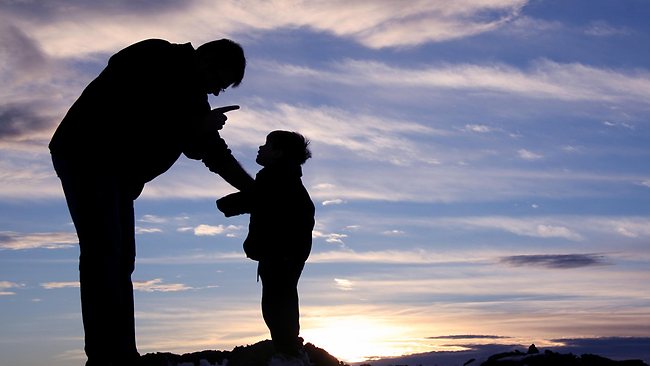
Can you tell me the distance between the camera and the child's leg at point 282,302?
758 centimetres

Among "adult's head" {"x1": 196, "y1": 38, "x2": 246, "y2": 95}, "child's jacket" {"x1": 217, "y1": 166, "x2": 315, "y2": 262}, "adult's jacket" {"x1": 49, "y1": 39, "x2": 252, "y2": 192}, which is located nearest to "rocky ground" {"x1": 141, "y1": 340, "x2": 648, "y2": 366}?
"child's jacket" {"x1": 217, "y1": 166, "x2": 315, "y2": 262}

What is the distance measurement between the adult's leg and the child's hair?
2534mm

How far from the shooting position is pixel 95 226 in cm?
571

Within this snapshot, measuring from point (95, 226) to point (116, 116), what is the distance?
2.91 ft

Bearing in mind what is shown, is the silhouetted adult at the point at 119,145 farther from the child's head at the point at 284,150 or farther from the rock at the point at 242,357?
the child's head at the point at 284,150

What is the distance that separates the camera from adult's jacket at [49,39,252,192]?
5762 millimetres

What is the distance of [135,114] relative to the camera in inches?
229

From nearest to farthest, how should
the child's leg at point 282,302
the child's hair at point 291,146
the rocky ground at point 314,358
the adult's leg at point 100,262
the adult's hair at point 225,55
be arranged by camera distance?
the adult's leg at point 100,262
the adult's hair at point 225,55
the rocky ground at point 314,358
the child's leg at point 282,302
the child's hair at point 291,146

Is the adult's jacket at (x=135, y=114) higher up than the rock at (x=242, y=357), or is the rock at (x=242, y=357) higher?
the adult's jacket at (x=135, y=114)

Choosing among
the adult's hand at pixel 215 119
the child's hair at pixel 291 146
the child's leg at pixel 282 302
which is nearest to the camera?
the adult's hand at pixel 215 119

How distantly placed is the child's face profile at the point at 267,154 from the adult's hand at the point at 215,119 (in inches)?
64.9

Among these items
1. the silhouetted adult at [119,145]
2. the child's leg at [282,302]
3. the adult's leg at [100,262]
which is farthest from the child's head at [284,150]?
the adult's leg at [100,262]

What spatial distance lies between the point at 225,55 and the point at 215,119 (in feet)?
2.04

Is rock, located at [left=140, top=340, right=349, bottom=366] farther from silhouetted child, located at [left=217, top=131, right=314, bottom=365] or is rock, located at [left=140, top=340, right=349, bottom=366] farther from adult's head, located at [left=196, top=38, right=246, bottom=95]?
adult's head, located at [left=196, top=38, right=246, bottom=95]
